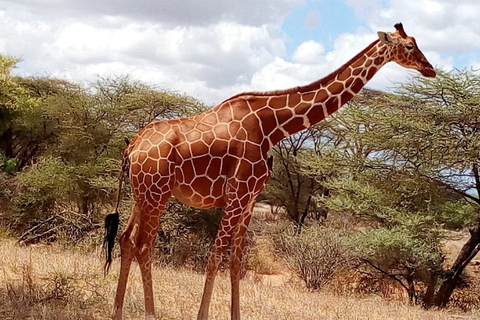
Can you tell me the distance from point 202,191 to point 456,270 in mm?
8408

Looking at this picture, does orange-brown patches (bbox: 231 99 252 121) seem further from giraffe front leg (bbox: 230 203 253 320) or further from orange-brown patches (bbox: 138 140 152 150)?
giraffe front leg (bbox: 230 203 253 320)

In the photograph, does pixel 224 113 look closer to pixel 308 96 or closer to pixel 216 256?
pixel 308 96

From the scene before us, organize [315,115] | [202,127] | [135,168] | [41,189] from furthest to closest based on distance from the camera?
[41,189] → [315,115] → [202,127] → [135,168]

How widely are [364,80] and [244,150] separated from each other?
1.22 m

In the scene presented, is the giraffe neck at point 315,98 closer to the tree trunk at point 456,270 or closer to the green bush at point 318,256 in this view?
the green bush at point 318,256

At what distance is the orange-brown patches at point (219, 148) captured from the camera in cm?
483

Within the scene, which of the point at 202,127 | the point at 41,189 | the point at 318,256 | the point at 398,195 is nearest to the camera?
the point at 202,127

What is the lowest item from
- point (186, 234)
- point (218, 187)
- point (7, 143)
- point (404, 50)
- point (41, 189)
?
point (186, 234)

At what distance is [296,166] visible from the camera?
17000 mm

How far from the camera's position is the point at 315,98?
505 cm

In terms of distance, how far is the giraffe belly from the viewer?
15.9ft

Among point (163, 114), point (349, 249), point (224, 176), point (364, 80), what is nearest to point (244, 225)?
point (224, 176)

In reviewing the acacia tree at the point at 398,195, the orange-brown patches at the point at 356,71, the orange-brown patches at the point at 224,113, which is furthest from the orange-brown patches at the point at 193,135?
the acacia tree at the point at 398,195

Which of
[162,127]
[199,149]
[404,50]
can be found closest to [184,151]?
[199,149]
